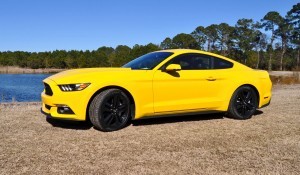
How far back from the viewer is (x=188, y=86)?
246 inches

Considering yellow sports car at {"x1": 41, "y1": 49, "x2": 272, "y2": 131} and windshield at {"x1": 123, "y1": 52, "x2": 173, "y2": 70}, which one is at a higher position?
windshield at {"x1": 123, "y1": 52, "x2": 173, "y2": 70}

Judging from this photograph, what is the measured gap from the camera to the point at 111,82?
18.2 feet

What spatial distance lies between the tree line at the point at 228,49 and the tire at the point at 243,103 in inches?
2918

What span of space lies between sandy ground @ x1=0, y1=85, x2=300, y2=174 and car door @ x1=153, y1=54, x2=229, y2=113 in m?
0.40

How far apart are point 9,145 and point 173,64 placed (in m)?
3.10

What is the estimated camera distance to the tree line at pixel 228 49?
89.3 meters

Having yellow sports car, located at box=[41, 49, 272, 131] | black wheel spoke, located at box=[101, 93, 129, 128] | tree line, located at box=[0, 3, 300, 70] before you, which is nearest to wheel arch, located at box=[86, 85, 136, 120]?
yellow sports car, located at box=[41, 49, 272, 131]

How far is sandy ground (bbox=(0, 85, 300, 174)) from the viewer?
3871mm

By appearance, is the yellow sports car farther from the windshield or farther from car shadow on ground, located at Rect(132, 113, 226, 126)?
car shadow on ground, located at Rect(132, 113, 226, 126)

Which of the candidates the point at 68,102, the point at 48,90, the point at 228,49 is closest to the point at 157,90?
the point at 68,102

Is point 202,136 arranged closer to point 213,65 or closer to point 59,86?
point 213,65

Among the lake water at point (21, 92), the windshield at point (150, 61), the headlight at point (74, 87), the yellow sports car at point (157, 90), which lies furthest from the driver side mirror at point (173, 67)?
the lake water at point (21, 92)

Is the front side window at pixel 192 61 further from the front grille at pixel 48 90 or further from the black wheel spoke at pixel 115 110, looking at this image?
the front grille at pixel 48 90

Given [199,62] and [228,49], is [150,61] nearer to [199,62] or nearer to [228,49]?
[199,62]
